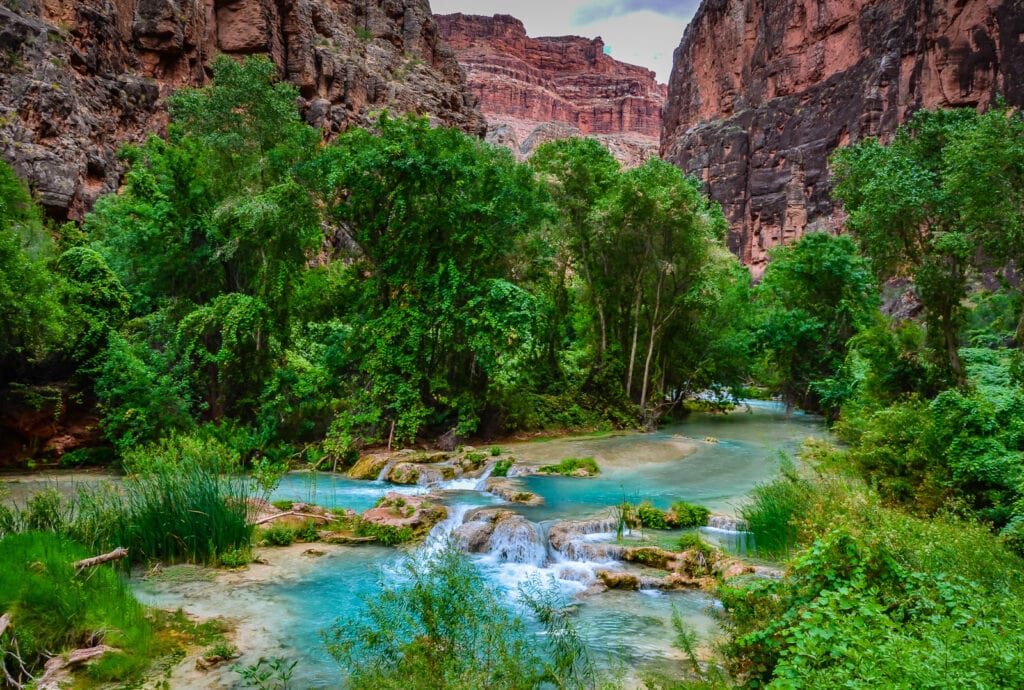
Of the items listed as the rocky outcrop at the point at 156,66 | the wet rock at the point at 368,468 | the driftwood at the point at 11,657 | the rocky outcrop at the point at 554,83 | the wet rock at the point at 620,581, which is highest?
the rocky outcrop at the point at 554,83

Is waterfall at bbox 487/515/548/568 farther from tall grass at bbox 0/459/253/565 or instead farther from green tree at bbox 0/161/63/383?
green tree at bbox 0/161/63/383

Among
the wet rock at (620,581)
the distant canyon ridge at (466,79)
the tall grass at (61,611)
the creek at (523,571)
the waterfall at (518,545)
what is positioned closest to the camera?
the tall grass at (61,611)

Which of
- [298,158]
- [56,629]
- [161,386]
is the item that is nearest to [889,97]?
[298,158]

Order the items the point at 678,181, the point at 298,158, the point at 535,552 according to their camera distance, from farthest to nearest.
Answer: the point at 678,181 < the point at 298,158 < the point at 535,552

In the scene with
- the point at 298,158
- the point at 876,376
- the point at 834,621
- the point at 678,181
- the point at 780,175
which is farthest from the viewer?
the point at 780,175

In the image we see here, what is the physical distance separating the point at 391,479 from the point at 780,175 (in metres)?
55.7

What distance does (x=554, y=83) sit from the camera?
5226 inches

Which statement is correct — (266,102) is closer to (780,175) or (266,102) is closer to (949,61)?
(949,61)

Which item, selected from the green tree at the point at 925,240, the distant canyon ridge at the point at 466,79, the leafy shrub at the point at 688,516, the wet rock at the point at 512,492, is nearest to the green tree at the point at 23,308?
the wet rock at the point at 512,492

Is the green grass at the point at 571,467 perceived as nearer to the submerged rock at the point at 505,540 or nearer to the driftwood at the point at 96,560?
the submerged rock at the point at 505,540

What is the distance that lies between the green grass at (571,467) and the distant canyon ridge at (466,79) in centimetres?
2149

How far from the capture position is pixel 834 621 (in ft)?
11.0

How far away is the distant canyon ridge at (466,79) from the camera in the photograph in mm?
22969

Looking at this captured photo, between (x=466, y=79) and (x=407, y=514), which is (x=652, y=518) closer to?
(x=407, y=514)
